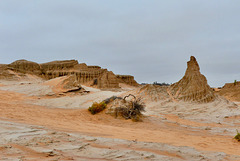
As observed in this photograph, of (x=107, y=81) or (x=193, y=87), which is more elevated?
(x=107, y=81)

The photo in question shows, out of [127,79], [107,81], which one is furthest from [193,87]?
[127,79]

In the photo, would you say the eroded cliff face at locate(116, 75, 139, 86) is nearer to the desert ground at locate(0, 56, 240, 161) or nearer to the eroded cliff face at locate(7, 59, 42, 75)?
the eroded cliff face at locate(7, 59, 42, 75)

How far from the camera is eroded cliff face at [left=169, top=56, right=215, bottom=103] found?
1606cm

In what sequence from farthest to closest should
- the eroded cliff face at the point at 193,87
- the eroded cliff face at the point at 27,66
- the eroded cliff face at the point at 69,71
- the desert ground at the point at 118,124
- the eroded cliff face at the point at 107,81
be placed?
the eroded cliff face at the point at 27,66, the eroded cliff face at the point at 69,71, the eroded cliff face at the point at 107,81, the eroded cliff face at the point at 193,87, the desert ground at the point at 118,124

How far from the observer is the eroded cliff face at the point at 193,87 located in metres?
16.1

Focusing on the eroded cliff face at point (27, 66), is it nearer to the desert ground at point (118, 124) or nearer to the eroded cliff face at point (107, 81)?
the eroded cliff face at point (107, 81)

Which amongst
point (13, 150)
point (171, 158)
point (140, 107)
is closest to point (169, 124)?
point (140, 107)

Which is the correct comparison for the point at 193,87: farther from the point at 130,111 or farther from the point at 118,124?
the point at 118,124

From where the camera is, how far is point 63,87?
18.1 meters

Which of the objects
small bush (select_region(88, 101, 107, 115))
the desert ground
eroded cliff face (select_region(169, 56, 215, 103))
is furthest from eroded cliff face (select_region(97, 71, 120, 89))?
small bush (select_region(88, 101, 107, 115))

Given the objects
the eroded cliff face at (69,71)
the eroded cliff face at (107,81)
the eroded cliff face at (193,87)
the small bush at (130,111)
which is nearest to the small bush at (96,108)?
the small bush at (130,111)

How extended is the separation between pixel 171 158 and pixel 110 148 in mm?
1308

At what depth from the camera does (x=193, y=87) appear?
53.6 ft

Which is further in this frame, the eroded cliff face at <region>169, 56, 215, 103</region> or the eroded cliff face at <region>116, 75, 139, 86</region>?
the eroded cliff face at <region>116, 75, 139, 86</region>
